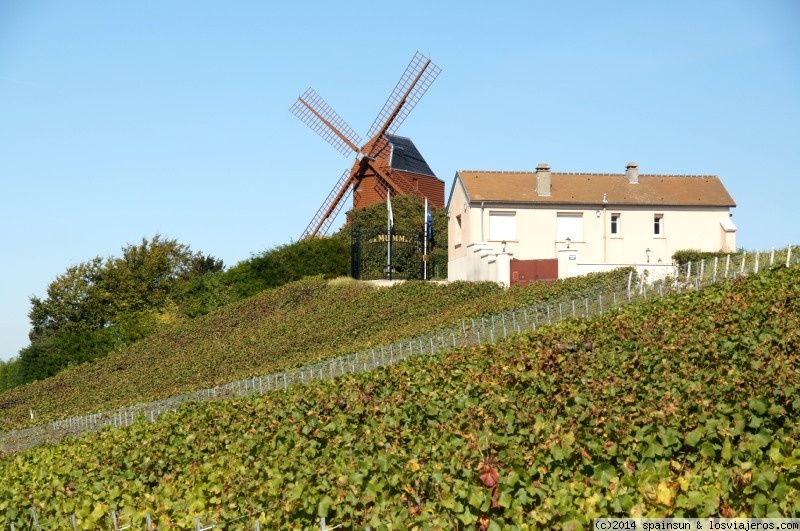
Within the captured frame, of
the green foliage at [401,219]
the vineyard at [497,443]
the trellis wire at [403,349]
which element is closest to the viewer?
the vineyard at [497,443]

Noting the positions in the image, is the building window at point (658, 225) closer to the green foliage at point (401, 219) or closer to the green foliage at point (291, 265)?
the green foliage at point (401, 219)

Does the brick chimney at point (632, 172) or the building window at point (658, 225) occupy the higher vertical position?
the brick chimney at point (632, 172)

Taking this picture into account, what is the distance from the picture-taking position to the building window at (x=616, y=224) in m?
46.4

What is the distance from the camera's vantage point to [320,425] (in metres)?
16.2

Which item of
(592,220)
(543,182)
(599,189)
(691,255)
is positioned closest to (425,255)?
(543,182)

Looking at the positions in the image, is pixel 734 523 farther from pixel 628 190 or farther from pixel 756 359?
pixel 628 190

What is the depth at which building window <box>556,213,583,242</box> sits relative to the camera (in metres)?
46.2

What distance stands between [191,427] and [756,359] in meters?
11.0

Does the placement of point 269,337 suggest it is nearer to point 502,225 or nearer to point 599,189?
point 502,225

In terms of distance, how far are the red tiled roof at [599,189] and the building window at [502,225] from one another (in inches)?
29.2

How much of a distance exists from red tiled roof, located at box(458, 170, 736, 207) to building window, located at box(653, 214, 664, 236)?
69 centimetres

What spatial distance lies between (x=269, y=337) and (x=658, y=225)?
19299mm

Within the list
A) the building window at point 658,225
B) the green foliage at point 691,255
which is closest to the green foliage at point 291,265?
the building window at point 658,225

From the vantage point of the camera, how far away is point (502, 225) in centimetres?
4616
